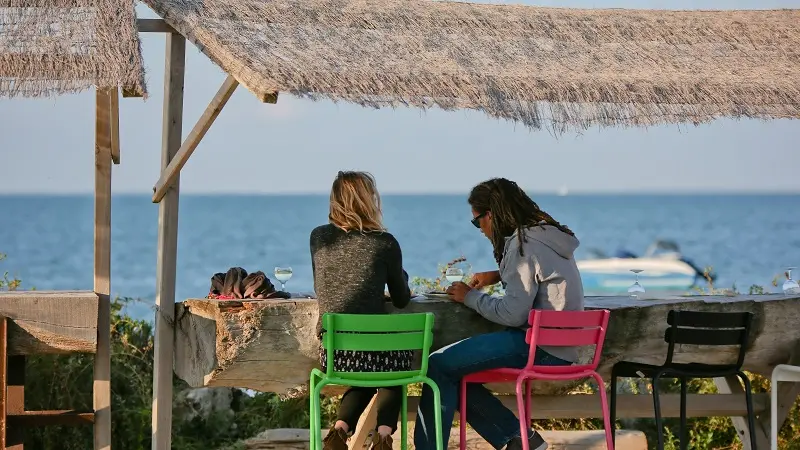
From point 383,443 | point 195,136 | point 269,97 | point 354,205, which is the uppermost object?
point 269,97

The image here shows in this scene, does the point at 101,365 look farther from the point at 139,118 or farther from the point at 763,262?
the point at 763,262

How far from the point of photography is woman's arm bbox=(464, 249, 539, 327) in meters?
4.77

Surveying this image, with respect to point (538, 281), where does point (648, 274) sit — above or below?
below

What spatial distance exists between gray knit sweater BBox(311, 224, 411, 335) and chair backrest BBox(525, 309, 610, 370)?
589 millimetres

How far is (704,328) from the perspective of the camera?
203 inches

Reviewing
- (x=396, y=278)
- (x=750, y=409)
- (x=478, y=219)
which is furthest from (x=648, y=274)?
(x=396, y=278)

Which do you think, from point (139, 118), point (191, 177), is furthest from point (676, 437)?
point (191, 177)

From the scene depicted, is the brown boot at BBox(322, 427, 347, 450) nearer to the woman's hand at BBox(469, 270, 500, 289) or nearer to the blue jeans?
the blue jeans

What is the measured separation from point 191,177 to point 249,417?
1340 inches

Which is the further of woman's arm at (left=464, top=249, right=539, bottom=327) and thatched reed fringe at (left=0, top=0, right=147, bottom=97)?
woman's arm at (left=464, top=249, right=539, bottom=327)

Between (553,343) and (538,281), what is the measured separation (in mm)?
277

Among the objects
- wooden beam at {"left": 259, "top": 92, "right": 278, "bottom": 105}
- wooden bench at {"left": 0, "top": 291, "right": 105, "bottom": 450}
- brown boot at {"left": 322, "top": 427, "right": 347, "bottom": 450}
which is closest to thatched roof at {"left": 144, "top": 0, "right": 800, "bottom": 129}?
wooden beam at {"left": 259, "top": 92, "right": 278, "bottom": 105}

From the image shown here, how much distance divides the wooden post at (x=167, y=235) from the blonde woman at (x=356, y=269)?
2.50 feet

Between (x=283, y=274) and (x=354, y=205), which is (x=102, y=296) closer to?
(x=283, y=274)
